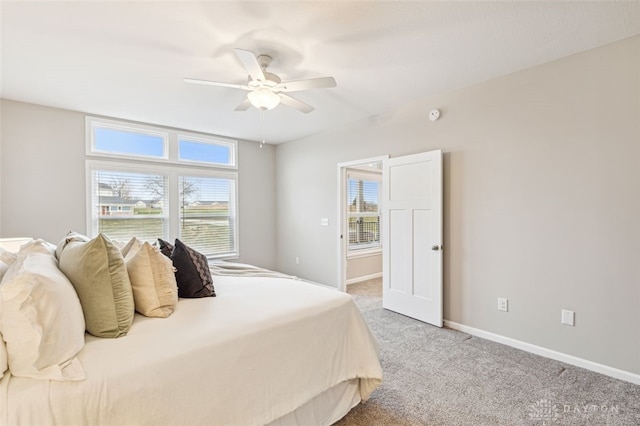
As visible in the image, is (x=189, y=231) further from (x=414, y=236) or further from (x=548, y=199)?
(x=548, y=199)

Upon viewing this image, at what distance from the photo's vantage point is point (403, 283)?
3822mm

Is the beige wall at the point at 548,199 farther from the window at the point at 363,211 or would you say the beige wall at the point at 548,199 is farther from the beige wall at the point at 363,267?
the beige wall at the point at 363,267

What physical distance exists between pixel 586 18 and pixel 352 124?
277 centimetres

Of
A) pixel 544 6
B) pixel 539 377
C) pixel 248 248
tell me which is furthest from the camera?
pixel 248 248

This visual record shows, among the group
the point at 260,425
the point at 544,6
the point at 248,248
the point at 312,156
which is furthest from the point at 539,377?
the point at 248,248

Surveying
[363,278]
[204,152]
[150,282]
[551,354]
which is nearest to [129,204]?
[204,152]

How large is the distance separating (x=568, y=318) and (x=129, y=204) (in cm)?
530

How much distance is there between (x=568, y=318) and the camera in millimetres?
2613

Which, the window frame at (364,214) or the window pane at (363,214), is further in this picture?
the window pane at (363,214)

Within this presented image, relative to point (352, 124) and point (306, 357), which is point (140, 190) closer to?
point (352, 124)

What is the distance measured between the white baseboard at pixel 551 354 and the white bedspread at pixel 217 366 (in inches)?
67.8

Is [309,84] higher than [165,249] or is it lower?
higher

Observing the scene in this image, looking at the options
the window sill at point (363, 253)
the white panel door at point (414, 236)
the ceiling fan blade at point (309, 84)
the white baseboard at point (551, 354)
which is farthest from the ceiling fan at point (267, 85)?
the window sill at point (363, 253)

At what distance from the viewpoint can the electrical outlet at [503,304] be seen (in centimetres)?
299
